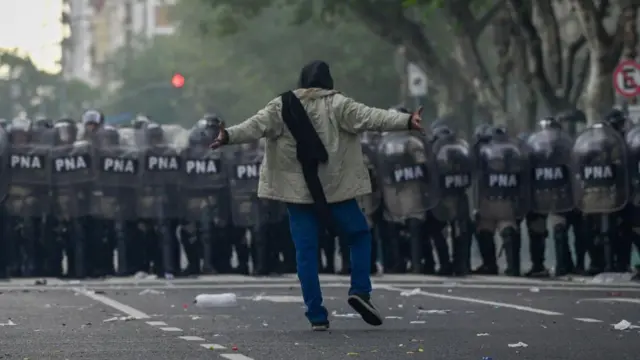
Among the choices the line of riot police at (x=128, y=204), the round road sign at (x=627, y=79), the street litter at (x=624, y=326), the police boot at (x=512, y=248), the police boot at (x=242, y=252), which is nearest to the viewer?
the street litter at (x=624, y=326)

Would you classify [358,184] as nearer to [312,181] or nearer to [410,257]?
[312,181]

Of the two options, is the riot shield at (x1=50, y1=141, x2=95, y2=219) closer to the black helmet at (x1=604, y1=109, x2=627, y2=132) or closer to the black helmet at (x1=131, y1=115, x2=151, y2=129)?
the black helmet at (x1=131, y1=115, x2=151, y2=129)

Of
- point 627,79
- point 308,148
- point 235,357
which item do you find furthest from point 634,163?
point 235,357

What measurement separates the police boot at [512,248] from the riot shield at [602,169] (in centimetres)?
102

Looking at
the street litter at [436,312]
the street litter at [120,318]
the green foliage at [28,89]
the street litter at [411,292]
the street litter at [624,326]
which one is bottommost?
the street litter at [624,326]

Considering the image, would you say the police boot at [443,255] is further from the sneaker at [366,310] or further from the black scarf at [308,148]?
the sneaker at [366,310]

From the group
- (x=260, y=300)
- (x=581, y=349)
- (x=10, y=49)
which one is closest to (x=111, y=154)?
(x=260, y=300)

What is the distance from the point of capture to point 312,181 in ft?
43.8

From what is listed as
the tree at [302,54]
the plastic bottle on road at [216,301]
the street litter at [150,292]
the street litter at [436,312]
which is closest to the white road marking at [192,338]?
the street litter at [436,312]

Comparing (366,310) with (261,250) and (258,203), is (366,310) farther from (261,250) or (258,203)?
(261,250)

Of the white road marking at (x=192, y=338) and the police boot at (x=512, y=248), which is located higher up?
the police boot at (x=512, y=248)

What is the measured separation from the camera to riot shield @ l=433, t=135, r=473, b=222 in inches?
850

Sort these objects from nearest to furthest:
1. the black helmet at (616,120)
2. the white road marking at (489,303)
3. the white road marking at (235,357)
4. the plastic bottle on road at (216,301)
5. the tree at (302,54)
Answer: the white road marking at (235,357)
the white road marking at (489,303)
the plastic bottle on road at (216,301)
the black helmet at (616,120)
the tree at (302,54)

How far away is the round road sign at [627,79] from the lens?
29.0 meters
